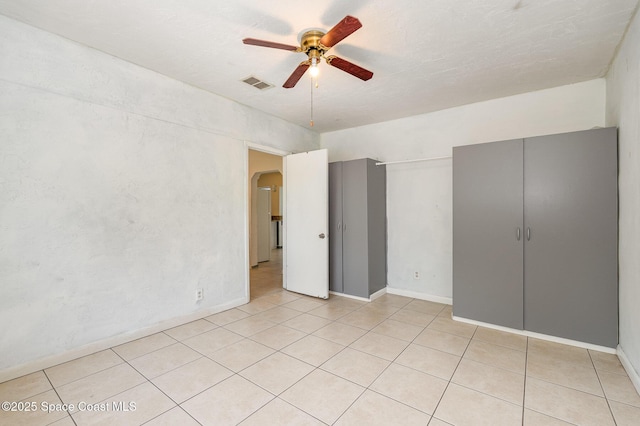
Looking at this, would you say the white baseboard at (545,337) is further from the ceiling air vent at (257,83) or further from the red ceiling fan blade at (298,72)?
the ceiling air vent at (257,83)

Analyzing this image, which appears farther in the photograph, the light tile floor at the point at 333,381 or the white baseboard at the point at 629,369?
the white baseboard at the point at 629,369

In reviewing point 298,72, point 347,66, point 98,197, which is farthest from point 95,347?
point 347,66

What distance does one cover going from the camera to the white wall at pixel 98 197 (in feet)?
7.26

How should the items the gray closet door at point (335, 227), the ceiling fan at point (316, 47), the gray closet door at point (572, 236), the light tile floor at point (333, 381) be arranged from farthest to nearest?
the gray closet door at point (335, 227) → the gray closet door at point (572, 236) → the ceiling fan at point (316, 47) → the light tile floor at point (333, 381)

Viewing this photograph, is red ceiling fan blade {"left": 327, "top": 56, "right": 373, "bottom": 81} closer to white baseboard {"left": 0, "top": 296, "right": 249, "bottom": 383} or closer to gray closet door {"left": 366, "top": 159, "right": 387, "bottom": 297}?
gray closet door {"left": 366, "top": 159, "right": 387, "bottom": 297}

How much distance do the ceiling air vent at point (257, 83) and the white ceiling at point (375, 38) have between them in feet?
0.33

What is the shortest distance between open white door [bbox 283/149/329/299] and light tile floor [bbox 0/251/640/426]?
3.85 ft

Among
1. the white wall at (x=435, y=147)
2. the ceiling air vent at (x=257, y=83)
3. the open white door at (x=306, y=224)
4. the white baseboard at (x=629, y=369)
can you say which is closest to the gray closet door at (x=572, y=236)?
the white baseboard at (x=629, y=369)

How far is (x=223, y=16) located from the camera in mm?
2121

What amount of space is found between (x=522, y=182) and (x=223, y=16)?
10.7 feet

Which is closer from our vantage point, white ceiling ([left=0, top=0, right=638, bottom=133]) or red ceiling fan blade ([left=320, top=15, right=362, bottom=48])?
red ceiling fan blade ([left=320, top=15, right=362, bottom=48])

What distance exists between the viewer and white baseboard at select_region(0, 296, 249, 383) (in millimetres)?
2203

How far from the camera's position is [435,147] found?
415 centimetres

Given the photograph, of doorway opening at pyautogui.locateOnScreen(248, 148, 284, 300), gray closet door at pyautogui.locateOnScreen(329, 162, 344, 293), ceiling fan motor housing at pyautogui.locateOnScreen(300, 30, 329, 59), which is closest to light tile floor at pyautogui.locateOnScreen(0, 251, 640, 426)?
gray closet door at pyautogui.locateOnScreen(329, 162, 344, 293)
